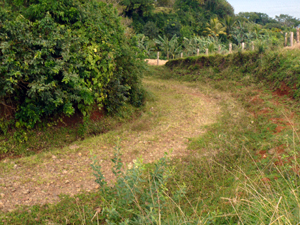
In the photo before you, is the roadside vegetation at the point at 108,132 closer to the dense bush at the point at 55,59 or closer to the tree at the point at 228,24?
the dense bush at the point at 55,59

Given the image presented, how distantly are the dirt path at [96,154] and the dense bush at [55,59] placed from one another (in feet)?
2.94

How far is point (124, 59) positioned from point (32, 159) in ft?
12.3

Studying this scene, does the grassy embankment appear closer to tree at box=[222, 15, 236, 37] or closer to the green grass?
the green grass

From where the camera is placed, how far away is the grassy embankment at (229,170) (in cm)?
234

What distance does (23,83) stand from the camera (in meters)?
5.29

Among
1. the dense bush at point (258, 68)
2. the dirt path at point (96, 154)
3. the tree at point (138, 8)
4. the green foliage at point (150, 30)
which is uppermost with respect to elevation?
the tree at point (138, 8)

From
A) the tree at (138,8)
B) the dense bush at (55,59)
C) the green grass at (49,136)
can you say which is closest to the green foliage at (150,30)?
the tree at (138,8)

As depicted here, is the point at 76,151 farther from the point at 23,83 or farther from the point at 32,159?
the point at 23,83

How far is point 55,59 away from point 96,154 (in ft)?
7.12

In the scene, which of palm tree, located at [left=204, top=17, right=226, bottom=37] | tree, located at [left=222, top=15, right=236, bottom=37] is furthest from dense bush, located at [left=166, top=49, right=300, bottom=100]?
tree, located at [left=222, top=15, right=236, bottom=37]

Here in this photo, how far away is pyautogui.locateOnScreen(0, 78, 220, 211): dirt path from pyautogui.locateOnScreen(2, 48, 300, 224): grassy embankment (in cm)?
36

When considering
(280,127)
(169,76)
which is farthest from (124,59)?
(169,76)

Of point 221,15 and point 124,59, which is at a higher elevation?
point 221,15

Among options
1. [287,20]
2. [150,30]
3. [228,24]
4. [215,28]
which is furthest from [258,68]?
[287,20]
